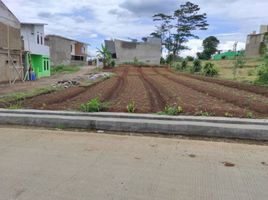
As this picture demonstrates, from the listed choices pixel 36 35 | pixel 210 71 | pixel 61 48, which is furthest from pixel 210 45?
pixel 36 35

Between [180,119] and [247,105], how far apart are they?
105 inches

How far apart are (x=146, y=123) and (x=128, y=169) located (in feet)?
5.25

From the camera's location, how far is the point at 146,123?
4.61 m

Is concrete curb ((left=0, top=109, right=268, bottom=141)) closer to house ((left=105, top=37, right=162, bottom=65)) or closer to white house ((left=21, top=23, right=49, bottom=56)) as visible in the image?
white house ((left=21, top=23, right=49, bottom=56))

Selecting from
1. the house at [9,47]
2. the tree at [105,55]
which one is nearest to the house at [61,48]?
the tree at [105,55]

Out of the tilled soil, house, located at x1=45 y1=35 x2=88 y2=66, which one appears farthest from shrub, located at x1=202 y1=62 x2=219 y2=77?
house, located at x1=45 y1=35 x2=88 y2=66

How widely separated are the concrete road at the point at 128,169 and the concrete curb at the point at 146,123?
12.2 inches

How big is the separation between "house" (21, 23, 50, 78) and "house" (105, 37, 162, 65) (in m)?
19.1

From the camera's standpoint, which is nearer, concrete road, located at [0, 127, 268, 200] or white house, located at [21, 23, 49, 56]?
concrete road, located at [0, 127, 268, 200]

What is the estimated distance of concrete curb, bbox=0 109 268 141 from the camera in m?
4.27

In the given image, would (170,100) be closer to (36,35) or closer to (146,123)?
(146,123)

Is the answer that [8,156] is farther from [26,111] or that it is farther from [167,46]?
[167,46]

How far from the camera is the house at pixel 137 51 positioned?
4400cm

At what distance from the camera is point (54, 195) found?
2.52 m
